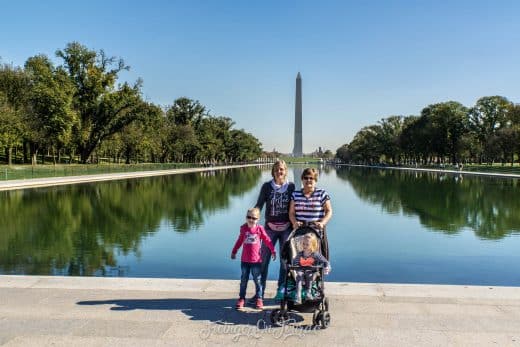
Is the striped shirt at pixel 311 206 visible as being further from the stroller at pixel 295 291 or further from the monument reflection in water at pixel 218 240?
the monument reflection in water at pixel 218 240

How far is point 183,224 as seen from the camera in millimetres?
16750

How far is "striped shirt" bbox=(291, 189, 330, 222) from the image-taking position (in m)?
5.97

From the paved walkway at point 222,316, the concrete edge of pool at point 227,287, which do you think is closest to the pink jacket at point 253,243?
the paved walkway at point 222,316

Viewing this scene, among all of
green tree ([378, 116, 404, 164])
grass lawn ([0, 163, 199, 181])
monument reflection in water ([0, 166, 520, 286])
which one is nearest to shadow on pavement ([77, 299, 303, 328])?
monument reflection in water ([0, 166, 520, 286])

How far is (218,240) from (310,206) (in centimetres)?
824

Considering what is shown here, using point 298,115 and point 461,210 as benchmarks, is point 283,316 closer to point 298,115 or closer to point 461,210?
point 461,210

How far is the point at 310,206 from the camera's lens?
5.98 metres

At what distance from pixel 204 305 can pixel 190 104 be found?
96.9m

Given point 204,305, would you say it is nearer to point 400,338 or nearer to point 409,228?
point 400,338

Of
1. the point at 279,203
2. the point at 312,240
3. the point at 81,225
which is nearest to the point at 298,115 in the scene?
the point at 81,225

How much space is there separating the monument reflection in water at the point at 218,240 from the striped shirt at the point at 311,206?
4051mm

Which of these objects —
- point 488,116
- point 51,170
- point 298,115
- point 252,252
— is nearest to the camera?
point 252,252

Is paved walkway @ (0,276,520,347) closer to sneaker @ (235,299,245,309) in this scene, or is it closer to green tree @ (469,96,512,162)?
sneaker @ (235,299,245,309)

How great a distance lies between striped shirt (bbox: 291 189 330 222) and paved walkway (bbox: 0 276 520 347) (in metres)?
1.25
